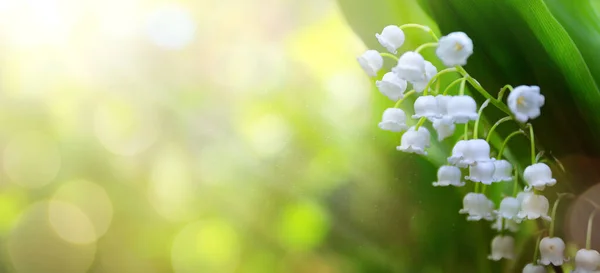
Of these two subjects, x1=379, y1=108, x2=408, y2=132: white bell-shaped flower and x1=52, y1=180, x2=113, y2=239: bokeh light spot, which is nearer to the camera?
x1=379, y1=108, x2=408, y2=132: white bell-shaped flower

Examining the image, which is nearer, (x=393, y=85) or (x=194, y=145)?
(x=393, y=85)

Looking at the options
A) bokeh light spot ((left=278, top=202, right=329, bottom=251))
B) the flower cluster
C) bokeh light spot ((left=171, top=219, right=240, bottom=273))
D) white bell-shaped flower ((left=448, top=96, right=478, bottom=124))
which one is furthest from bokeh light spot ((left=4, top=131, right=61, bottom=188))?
white bell-shaped flower ((left=448, top=96, right=478, bottom=124))

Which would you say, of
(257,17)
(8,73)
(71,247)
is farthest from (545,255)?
(8,73)

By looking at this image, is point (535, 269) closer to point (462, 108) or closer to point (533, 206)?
point (533, 206)

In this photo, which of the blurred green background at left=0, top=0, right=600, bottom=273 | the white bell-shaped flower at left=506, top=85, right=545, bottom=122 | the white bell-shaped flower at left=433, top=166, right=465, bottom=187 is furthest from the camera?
the blurred green background at left=0, top=0, right=600, bottom=273

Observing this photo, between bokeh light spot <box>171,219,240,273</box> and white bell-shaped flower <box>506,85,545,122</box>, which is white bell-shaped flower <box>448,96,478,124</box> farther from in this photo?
bokeh light spot <box>171,219,240,273</box>

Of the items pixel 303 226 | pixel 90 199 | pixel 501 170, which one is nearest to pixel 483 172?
pixel 501 170
